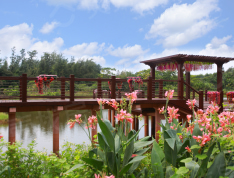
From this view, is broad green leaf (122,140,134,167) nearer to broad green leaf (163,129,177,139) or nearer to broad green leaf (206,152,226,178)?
broad green leaf (163,129,177,139)

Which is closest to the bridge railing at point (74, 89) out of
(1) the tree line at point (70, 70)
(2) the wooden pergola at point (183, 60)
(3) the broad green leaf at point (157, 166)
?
(2) the wooden pergola at point (183, 60)

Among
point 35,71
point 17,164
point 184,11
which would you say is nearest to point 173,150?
point 17,164

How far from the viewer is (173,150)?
212 centimetres

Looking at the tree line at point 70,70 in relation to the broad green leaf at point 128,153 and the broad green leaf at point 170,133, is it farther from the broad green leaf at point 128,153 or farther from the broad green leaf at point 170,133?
the broad green leaf at point 128,153

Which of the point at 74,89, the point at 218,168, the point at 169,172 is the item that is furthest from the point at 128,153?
the point at 74,89

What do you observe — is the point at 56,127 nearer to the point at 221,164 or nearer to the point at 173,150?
the point at 173,150

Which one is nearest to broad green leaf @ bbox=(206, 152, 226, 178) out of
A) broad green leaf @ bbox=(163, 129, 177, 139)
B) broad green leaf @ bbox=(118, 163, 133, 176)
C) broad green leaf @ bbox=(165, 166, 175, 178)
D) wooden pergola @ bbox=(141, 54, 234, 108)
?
broad green leaf @ bbox=(165, 166, 175, 178)

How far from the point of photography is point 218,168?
179 cm

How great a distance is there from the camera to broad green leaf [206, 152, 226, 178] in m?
1.78

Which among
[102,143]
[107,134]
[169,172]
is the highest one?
[107,134]

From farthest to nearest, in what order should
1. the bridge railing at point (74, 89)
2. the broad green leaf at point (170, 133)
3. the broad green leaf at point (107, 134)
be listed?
the bridge railing at point (74, 89)
the broad green leaf at point (170, 133)
the broad green leaf at point (107, 134)

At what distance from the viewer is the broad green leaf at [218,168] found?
1.78 metres

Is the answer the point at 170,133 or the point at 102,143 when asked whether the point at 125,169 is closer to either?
the point at 102,143

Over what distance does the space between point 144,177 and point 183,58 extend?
7.56 metres
